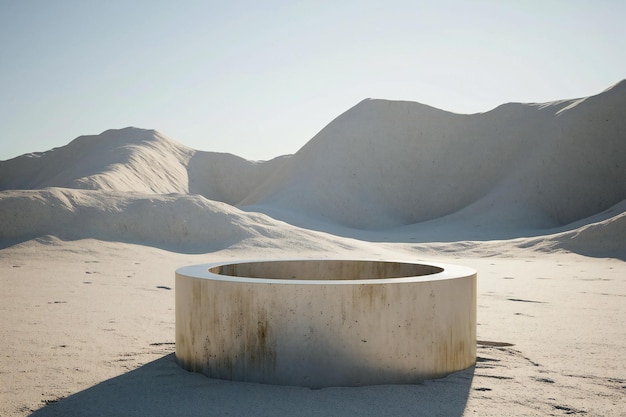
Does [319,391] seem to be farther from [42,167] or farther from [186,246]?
[42,167]

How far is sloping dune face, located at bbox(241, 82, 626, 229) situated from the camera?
35.2 meters

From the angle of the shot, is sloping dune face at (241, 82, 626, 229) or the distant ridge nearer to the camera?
the distant ridge

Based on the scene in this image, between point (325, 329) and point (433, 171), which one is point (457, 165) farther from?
point (325, 329)

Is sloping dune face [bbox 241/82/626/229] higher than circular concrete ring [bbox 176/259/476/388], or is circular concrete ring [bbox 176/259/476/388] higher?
sloping dune face [bbox 241/82/626/229]

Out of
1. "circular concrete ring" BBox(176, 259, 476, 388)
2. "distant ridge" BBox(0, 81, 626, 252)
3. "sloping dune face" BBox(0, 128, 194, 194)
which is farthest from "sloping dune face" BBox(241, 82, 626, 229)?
"circular concrete ring" BBox(176, 259, 476, 388)

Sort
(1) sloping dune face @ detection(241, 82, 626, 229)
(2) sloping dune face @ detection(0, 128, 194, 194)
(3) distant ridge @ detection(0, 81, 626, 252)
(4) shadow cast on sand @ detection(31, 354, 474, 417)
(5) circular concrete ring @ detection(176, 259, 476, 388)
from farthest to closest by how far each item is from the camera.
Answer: (2) sloping dune face @ detection(0, 128, 194, 194) < (1) sloping dune face @ detection(241, 82, 626, 229) < (3) distant ridge @ detection(0, 81, 626, 252) < (5) circular concrete ring @ detection(176, 259, 476, 388) < (4) shadow cast on sand @ detection(31, 354, 474, 417)

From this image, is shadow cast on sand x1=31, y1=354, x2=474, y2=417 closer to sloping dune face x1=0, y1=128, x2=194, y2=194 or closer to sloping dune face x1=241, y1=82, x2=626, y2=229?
sloping dune face x1=241, y1=82, x2=626, y2=229

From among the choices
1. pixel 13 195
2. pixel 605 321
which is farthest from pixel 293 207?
pixel 605 321

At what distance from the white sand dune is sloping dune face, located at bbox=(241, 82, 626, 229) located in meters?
0.12

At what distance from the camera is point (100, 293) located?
29.3ft

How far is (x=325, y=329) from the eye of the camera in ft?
12.9

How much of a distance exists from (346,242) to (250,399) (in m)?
17.0

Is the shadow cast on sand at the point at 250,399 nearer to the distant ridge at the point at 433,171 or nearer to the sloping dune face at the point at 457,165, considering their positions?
the distant ridge at the point at 433,171

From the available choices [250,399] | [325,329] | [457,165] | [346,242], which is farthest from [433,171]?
[250,399]
